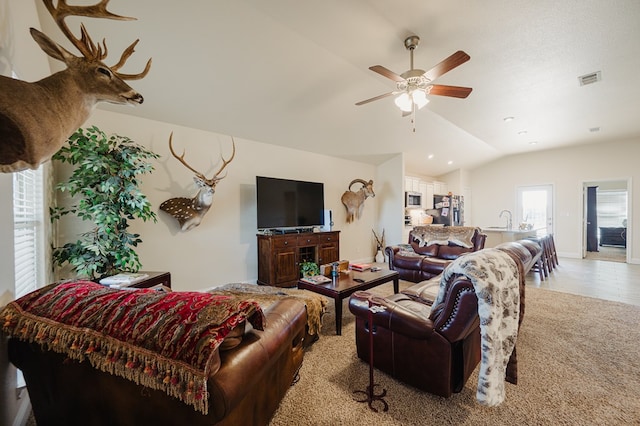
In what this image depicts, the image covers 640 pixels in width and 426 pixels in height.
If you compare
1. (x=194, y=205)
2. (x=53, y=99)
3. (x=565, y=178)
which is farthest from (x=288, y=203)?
(x=565, y=178)

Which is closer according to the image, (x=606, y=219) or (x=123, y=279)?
(x=123, y=279)

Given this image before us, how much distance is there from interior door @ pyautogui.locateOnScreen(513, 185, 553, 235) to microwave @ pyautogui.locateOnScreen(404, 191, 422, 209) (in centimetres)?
324

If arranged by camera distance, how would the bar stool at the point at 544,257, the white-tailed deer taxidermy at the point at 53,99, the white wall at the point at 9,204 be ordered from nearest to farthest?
the white-tailed deer taxidermy at the point at 53,99
the white wall at the point at 9,204
the bar stool at the point at 544,257

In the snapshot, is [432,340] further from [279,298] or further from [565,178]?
[565,178]

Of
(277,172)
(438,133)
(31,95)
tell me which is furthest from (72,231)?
(438,133)

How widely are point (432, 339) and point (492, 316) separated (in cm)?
41

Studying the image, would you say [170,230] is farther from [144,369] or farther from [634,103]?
[634,103]

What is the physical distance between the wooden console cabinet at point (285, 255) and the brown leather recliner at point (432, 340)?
90.2 inches

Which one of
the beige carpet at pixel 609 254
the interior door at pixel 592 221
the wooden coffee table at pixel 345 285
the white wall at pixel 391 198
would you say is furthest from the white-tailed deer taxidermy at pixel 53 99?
the interior door at pixel 592 221

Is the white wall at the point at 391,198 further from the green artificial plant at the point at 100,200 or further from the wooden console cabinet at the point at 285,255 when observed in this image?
the green artificial plant at the point at 100,200

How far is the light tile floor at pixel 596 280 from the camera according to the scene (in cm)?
381

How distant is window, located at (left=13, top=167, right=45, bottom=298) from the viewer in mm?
1667

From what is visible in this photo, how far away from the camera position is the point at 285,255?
418 cm

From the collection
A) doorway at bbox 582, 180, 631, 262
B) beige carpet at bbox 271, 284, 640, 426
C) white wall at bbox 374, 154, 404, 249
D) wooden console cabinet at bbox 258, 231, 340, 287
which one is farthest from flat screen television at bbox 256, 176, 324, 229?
doorway at bbox 582, 180, 631, 262
